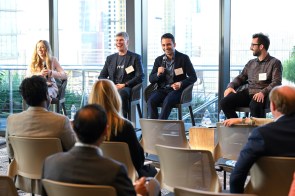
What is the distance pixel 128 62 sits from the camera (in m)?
6.59

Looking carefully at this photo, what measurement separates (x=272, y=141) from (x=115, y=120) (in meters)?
1.03

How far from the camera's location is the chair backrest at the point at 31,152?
325cm

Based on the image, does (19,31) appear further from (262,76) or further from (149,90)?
(262,76)

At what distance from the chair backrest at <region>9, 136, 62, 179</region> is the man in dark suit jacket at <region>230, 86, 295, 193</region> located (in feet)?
3.95

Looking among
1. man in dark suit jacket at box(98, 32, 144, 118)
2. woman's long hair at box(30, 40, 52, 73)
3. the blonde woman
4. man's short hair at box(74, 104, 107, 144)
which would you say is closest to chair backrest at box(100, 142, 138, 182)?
man's short hair at box(74, 104, 107, 144)

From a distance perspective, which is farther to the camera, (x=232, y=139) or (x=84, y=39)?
(x=84, y=39)

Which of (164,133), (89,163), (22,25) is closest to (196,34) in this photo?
(22,25)

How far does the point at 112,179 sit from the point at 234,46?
5.17 meters

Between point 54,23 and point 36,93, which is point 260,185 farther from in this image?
point 54,23

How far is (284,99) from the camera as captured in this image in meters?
2.86

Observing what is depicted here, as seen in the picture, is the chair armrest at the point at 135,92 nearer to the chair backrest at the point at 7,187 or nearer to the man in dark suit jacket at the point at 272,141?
the man in dark suit jacket at the point at 272,141

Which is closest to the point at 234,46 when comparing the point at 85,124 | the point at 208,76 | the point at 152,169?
the point at 208,76

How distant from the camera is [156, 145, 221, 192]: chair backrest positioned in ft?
9.84

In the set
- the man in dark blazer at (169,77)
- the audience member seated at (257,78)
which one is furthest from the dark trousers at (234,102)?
the man in dark blazer at (169,77)
